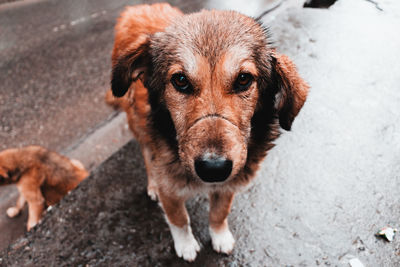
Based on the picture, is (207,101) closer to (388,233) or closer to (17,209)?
(388,233)

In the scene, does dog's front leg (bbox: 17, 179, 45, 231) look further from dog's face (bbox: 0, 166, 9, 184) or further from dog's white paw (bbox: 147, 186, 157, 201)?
dog's white paw (bbox: 147, 186, 157, 201)

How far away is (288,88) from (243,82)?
360mm

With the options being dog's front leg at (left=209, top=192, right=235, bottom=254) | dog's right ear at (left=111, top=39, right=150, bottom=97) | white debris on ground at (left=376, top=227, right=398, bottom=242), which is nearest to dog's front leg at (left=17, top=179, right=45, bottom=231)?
dog's right ear at (left=111, top=39, right=150, bottom=97)

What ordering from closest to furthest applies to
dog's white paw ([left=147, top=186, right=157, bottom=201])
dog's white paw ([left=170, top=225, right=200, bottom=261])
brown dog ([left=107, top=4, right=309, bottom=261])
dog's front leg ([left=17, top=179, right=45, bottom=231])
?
brown dog ([left=107, top=4, right=309, bottom=261]), dog's white paw ([left=170, top=225, right=200, bottom=261]), dog's white paw ([left=147, top=186, right=157, bottom=201]), dog's front leg ([left=17, top=179, right=45, bottom=231])

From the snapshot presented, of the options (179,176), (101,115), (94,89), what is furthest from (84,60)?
(179,176)

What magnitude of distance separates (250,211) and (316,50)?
273 cm

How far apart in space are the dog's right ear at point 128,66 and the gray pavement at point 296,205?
1204mm

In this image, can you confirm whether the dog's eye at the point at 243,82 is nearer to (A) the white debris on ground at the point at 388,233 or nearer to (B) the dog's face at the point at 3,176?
(A) the white debris on ground at the point at 388,233

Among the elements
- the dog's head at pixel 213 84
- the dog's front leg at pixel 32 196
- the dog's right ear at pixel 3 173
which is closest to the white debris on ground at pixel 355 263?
the dog's head at pixel 213 84

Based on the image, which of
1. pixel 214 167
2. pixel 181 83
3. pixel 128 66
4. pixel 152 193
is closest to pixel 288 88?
pixel 181 83

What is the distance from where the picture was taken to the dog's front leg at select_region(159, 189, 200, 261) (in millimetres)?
2291

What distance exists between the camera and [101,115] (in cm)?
445

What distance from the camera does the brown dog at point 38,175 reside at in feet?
10.5

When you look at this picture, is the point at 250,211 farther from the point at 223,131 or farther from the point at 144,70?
the point at 144,70
